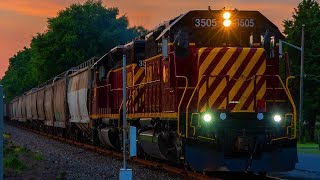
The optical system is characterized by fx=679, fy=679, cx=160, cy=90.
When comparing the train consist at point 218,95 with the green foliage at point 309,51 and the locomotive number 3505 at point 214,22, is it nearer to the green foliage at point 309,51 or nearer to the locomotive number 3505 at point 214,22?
the locomotive number 3505 at point 214,22

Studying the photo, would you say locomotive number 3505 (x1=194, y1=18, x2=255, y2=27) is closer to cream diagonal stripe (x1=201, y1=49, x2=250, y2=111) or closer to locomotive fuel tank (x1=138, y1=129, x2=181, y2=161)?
cream diagonal stripe (x1=201, y1=49, x2=250, y2=111)

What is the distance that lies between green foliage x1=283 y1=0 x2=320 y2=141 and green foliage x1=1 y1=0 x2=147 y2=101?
36155mm

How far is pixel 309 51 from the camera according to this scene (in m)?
57.6

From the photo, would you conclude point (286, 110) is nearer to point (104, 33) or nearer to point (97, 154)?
point (97, 154)

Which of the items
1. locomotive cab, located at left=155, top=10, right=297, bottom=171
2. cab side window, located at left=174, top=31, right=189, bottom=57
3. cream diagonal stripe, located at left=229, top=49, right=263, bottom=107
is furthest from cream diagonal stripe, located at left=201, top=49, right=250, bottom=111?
cab side window, located at left=174, top=31, right=189, bottom=57

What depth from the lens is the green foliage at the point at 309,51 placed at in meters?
56.9

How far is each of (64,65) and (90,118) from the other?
214 feet

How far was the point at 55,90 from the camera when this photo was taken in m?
44.6

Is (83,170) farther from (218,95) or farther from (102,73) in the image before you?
(102,73)

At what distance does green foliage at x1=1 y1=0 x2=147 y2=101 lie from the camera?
92188 millimetres

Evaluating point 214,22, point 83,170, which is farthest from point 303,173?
point 83,170

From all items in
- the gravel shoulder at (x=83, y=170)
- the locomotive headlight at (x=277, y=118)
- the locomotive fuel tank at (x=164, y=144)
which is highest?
the locomotive headlight at (x=277, y=118)

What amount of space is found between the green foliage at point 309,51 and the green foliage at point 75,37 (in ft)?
119

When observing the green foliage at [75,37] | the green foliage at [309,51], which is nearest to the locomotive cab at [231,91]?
the green foliage at [309,51]
